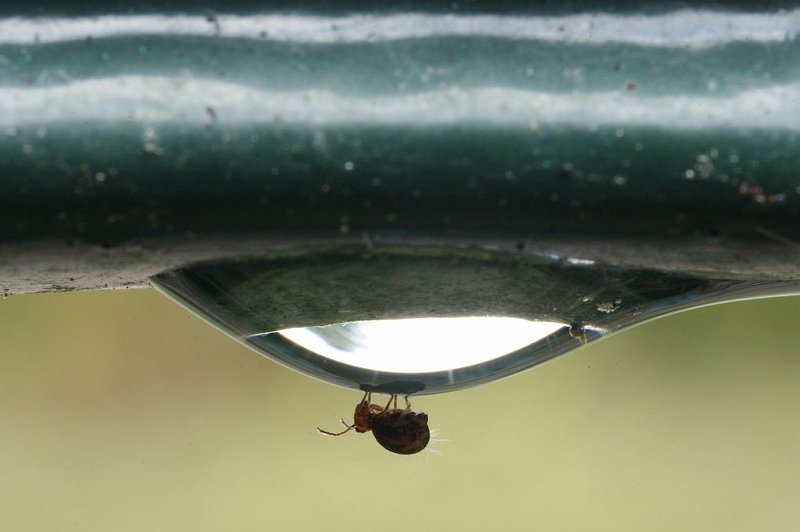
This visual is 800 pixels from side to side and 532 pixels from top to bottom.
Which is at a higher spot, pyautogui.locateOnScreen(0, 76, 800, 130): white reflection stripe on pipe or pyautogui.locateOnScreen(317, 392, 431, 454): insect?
pyautogui.locateOnScreen(317, 392, 431, 454): insect

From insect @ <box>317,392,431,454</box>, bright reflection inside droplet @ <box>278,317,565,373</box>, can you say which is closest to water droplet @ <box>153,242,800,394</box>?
bright reflection inside droplet @ <box>278,317,565,373</box>

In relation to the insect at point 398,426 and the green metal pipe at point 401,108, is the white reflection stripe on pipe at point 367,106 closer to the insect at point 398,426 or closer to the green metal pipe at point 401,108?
the green metal pipe at point 401,108

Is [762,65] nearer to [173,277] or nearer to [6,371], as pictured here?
[173,277]

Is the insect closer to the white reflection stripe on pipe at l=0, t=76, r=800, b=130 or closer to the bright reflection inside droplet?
the bright reflection inside droplet

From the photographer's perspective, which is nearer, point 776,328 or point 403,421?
point 403,421

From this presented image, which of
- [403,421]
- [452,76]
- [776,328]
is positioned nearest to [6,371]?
[403,421]

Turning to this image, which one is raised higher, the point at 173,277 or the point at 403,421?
the point at 403,421
